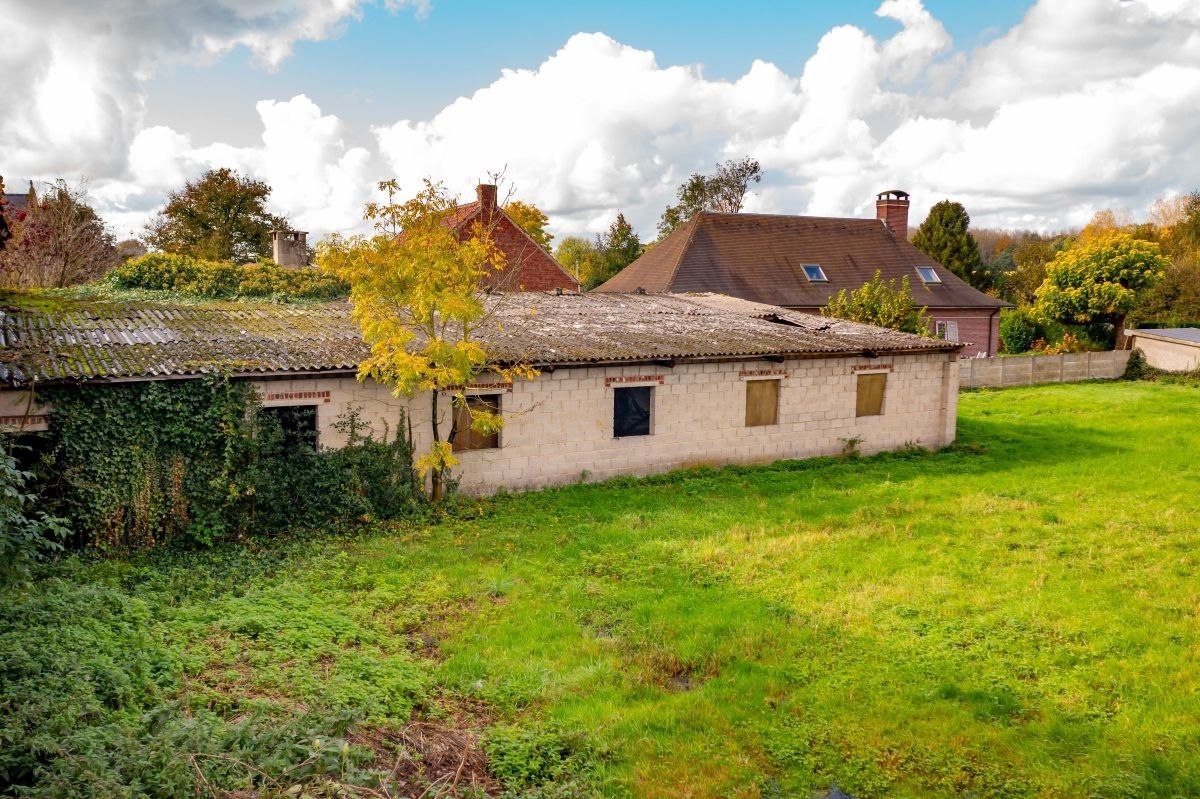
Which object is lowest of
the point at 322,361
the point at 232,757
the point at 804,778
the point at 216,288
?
the point at 804,778

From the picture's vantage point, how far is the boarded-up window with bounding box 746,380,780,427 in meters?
17.1

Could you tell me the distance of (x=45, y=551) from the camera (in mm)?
10773

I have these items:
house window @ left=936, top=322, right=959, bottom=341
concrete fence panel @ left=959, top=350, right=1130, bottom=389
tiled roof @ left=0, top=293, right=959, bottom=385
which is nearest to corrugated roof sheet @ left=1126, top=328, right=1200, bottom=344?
concrete fence panel @ left=959, top=350, right=1130, bottom=389

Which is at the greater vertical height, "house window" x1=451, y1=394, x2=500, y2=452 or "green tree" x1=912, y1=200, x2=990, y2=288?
"green tree" x1=912, y1=200, x2=990, y2=288

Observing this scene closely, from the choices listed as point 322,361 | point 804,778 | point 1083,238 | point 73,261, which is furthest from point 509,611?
point 1083,238

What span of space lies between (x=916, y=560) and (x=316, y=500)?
9175mm

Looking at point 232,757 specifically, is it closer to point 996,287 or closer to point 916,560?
point 916,560

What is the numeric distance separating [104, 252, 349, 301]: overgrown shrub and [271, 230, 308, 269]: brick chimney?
21.2 ft

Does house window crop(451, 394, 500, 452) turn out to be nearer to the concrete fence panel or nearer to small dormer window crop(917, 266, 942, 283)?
the concrete fence panel

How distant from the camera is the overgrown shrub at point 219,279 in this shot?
26.2 meters

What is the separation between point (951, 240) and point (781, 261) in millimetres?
19087

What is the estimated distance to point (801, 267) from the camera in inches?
1369

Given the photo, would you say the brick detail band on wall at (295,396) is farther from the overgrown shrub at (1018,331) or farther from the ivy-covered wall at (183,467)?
the overgrown shrub at (1018,331)

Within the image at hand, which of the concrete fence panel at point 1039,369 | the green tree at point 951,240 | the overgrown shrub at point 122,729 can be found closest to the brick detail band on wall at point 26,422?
the overgrown shrub at point 122,729
